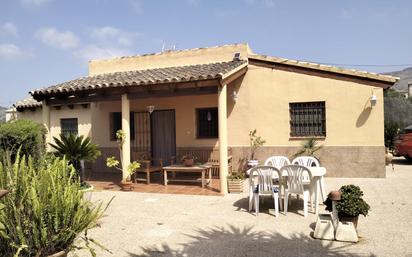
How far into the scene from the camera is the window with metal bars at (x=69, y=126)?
622 inches

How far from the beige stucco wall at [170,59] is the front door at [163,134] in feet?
6.68

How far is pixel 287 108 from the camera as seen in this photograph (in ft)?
39.6

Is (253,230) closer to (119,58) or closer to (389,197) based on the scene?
(389,197)

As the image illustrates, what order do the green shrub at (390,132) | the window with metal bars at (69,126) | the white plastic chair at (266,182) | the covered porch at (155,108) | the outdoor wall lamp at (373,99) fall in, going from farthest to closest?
the green shrub at (390,132) < the window with metal bars at (69,126) < the outdoor wall lamp at (373,99) < the covered porch at (155,108) < the white plastic chair at (266,182)

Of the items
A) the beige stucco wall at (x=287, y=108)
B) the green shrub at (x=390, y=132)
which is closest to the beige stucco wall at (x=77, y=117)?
the beige stucco wall at (x=287, y=108)

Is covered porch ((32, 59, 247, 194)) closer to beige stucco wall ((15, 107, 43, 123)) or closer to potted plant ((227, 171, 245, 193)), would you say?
potted plant ((227, 171, 245, 193))

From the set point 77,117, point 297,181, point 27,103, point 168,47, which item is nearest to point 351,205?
point 297,181

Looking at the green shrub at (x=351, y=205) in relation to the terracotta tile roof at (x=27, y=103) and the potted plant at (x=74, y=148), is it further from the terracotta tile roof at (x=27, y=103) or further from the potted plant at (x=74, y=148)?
the terracotta tile roof at (x=27, y=103)

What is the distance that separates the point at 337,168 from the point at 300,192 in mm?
5093

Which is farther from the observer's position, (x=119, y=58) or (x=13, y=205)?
(x=119, y=58)

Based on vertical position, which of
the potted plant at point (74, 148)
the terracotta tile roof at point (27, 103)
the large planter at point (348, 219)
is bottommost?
the large planter at point (348, 219)

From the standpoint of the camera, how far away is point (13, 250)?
3.65 m

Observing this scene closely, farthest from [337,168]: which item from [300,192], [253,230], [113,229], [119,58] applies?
[119,58]

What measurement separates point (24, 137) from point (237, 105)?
7.16 meters
